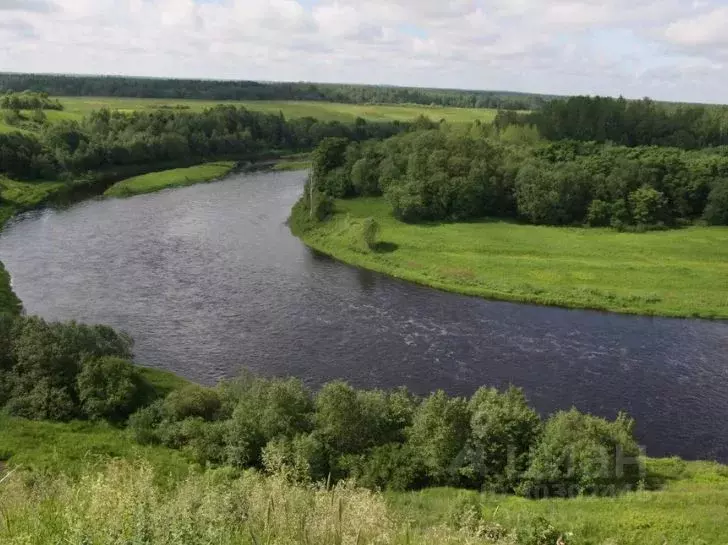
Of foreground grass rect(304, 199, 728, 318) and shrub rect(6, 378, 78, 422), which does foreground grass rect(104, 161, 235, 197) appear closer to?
foreground grass rect(304, 199, 728, 318)

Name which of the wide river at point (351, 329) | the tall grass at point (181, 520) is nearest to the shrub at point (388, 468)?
the wide river at point (351, 329)

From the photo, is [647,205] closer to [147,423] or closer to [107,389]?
[147,423]

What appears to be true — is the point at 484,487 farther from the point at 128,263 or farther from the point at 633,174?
the point at 633,174

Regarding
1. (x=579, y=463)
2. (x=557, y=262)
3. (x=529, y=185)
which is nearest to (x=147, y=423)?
(x=579, y=463)

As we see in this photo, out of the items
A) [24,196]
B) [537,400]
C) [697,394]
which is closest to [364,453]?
[537,400]

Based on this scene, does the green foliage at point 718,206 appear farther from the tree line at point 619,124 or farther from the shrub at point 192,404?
the shrub at point 192,404

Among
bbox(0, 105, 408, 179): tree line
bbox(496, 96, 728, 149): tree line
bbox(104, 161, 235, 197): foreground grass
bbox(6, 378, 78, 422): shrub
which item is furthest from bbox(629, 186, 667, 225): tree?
bbox(0, 105, 408, 179): tree line
